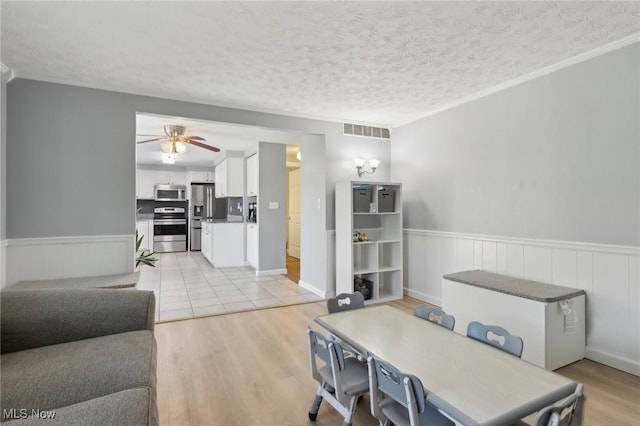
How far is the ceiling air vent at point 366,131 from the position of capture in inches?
186

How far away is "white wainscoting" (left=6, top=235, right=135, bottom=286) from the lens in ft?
10.2

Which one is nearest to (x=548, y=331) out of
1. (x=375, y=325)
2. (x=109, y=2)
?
(x=375, y=325)

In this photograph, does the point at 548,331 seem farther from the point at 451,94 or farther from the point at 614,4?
the point at 451,94

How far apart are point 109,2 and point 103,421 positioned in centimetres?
226

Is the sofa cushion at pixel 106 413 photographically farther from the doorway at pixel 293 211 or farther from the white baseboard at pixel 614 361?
the doorway at pixel 293 211

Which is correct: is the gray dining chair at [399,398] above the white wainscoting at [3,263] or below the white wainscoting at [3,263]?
below

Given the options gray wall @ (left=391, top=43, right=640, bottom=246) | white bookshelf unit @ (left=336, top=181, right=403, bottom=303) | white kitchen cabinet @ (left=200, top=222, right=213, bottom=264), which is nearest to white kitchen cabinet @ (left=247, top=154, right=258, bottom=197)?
white kitchen cabinet @ (left=200, top=222, right=213, bottom=264)

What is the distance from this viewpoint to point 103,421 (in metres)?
1.17

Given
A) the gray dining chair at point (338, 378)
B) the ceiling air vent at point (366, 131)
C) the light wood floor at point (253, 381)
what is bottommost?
the light wood floor at point (253, 381)

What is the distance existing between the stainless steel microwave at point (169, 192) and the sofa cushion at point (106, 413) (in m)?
8.50

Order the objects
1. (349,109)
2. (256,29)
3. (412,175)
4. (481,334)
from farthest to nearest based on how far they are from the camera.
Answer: (412,175)
(349,109)
(256,29)
(481,334)

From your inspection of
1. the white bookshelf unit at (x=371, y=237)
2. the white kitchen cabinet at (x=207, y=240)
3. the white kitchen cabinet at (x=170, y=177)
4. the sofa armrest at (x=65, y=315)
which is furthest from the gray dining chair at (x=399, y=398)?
the white kitchen cabinet at (x=170, y=177)

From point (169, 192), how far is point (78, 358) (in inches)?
322

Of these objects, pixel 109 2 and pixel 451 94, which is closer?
pixel 109 2
